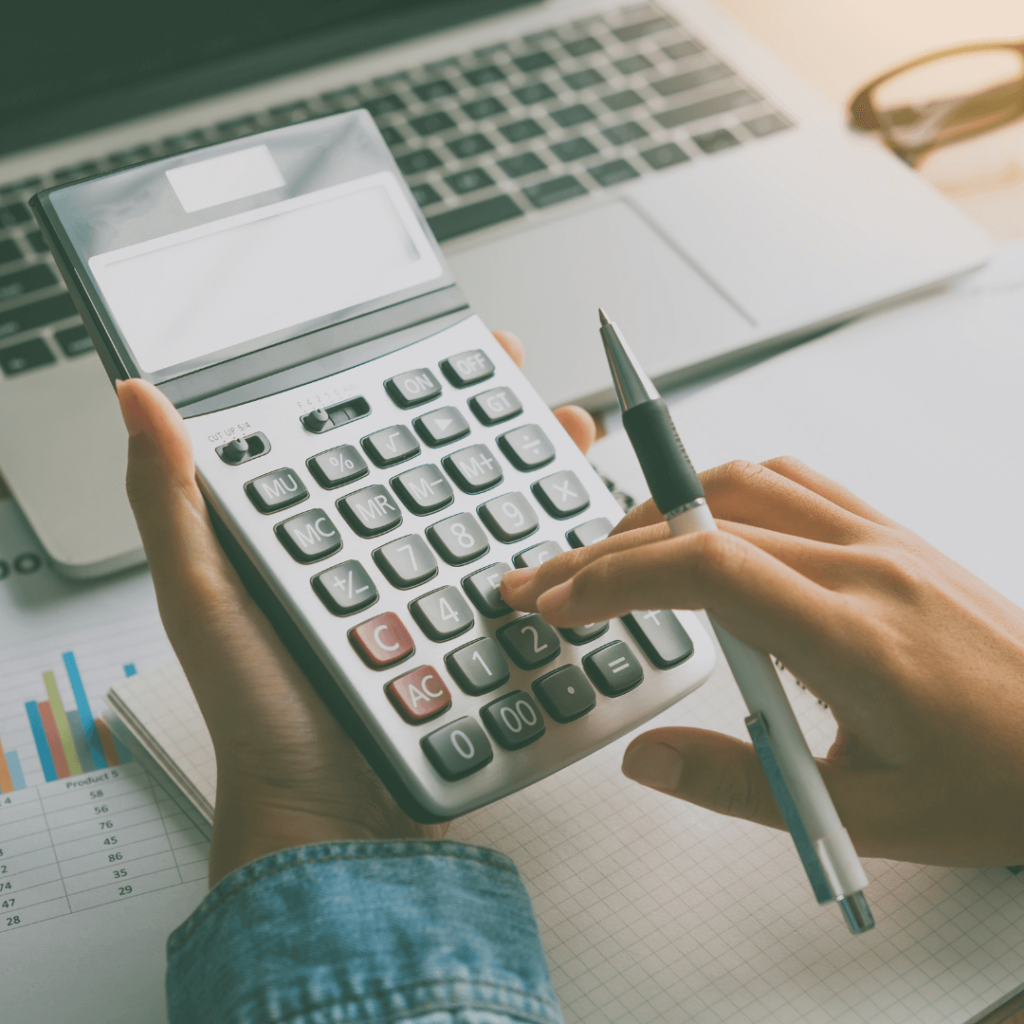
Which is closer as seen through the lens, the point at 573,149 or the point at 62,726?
the point at 62,726

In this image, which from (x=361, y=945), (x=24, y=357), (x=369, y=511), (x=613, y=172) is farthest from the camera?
(x=613, y=172)

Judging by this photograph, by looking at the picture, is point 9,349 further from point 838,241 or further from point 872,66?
point 872,66

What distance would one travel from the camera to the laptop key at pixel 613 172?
680 millimetres

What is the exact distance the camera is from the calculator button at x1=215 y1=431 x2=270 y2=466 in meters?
0.43

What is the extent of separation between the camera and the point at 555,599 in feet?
1.27

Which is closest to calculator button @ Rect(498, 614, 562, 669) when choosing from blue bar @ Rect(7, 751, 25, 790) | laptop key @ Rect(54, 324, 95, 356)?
blue bar @ Rect(7, 751, 25, 790)

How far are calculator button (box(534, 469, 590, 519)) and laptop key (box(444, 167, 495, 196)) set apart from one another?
286 millimetres

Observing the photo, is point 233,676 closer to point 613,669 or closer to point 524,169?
point 613,669

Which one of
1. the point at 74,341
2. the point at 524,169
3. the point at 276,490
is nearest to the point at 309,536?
the point at 276,490

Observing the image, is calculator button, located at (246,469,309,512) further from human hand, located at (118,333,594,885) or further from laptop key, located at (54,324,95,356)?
laptop key, located at (54,324,95,356)

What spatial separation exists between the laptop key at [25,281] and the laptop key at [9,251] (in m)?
0.02

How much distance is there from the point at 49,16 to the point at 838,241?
0.51 m

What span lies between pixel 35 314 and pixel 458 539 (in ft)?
1.07

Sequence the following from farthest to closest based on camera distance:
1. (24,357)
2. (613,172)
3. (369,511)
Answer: (613,172)
(24,357)
(369,511)
